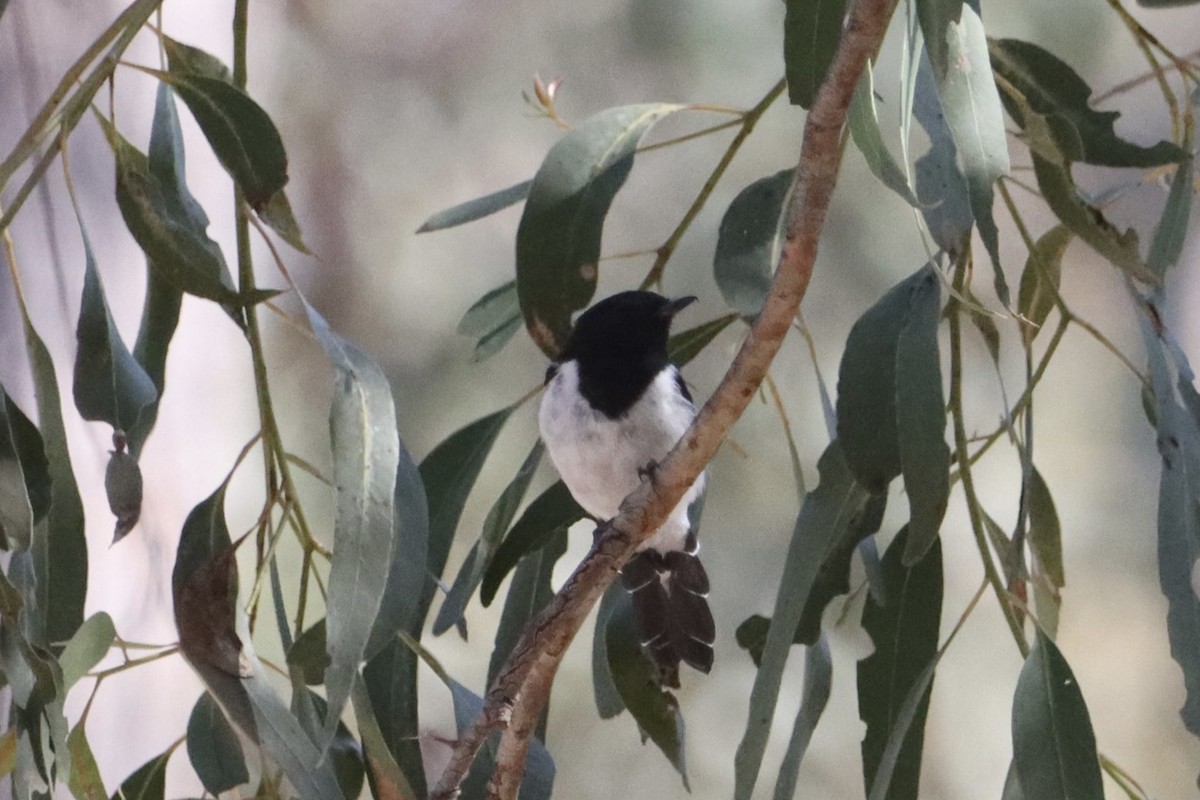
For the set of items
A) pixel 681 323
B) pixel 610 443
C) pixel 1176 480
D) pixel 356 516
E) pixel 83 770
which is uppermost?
pixel 681 323

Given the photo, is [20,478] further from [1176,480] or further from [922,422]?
[1176,480]

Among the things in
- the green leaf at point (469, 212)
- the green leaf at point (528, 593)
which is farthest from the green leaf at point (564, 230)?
the green leaf at point (528, 593)

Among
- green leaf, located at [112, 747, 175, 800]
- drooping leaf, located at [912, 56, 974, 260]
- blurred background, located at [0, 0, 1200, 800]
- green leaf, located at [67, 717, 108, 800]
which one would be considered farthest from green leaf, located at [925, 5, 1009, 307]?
blurred background, located at [0, 0, 1200, 800]

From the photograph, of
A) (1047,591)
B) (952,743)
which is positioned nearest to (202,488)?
(952,743)

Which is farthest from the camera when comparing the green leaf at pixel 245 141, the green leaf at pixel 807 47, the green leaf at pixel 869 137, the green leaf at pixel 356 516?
the green leaf at pixel 245 141

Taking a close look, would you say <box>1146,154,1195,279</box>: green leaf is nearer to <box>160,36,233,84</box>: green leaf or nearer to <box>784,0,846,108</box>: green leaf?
<box>784,0,846,108</box>: green leaf

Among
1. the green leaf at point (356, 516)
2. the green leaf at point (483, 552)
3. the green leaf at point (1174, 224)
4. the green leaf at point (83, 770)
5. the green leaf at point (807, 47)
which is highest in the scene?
the green leaf at point (1174, 224)

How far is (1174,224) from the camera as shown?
3.49 feet

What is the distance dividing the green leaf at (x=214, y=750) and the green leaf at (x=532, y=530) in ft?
1.17

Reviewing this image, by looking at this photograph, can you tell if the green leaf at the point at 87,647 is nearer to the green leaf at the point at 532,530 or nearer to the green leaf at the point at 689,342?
the green leaf at the point at 532,530

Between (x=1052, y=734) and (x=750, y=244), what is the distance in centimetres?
49

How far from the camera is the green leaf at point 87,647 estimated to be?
95 cm

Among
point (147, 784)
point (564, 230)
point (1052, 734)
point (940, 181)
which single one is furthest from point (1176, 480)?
point (147, 784)

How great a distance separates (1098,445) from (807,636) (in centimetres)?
136
